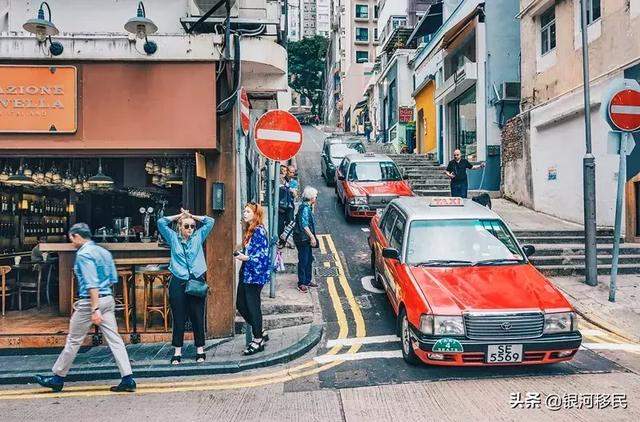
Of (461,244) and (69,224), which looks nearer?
(461,244)

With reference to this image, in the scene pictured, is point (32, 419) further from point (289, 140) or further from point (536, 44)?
point (536, 44)

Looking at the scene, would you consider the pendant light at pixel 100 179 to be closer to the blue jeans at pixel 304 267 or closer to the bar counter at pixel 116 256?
the bar counter at pixel 116 256

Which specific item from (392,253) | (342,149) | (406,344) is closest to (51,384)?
(406,344)

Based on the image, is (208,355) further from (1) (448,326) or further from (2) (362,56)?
(2) (362,56)

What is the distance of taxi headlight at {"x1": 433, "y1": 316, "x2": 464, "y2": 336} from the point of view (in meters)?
5.50

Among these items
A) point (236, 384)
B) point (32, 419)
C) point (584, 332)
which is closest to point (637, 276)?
point (584, 332)

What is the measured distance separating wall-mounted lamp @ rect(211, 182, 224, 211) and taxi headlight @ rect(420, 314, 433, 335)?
335 cm

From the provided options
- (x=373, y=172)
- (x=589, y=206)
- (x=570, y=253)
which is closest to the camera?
(x=589, y=206)

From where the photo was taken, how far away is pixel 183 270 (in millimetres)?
6379

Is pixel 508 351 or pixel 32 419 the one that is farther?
pixel 508 351

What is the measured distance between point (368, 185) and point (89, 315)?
10.7 metres

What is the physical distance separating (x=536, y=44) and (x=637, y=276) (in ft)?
27.8

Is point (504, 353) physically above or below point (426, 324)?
below

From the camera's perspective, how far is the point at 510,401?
16.6ft
